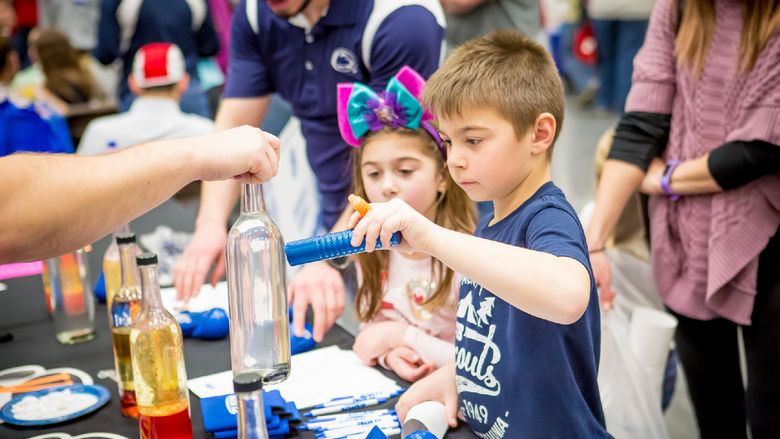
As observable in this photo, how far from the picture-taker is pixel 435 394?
123 cm

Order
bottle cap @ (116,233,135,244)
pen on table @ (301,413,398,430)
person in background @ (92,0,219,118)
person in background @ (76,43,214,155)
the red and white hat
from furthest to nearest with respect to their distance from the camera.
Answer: person in background @ (92,0,219,118) < the red and white hat < person in background @ (76,43,214,155) < bottle cap @ (116,233,135,244) < pen on table @ (301,413,398,430)

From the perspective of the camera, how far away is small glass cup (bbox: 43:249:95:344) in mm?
1602

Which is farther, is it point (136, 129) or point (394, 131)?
point (136, 129)

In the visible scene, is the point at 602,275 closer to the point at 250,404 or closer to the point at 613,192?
the point at 613,192

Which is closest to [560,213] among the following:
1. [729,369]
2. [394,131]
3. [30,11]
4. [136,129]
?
[394,131]

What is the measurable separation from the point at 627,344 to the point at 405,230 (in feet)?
4.07

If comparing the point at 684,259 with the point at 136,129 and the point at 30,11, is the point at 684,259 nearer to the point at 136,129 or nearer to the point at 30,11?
the point at 136,129

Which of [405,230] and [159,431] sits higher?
[405,230]

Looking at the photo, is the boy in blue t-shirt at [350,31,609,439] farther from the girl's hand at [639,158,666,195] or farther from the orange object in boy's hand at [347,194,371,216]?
the girl's hand at [639,158,666,195]

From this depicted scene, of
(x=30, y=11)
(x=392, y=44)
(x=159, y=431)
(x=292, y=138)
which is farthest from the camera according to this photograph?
(x=30, y=11)

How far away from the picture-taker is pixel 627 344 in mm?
1994

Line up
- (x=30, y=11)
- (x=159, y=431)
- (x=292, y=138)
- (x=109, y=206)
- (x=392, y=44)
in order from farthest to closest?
1. (x=30, y=11)
2. (x=292, y=138)
3. (x=392, y=44)
4. (x=159, y=431)
5. (x=109, y=206)

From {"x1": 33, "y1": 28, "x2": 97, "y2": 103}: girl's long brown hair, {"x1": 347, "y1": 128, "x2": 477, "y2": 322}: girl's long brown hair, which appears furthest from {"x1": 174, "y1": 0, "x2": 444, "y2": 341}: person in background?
{"x1": 33, "y1": 28, "x2": 97, "y2": 103}: girl's long brown hair

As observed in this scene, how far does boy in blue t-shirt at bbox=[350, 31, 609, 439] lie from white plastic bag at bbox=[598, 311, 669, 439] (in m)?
0.56
